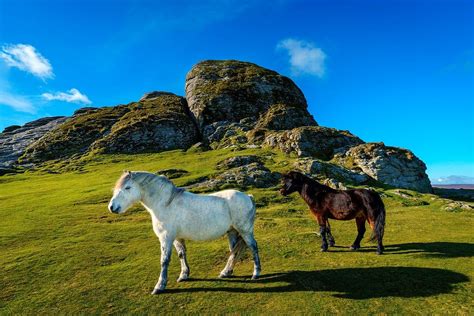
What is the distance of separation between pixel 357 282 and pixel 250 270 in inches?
143

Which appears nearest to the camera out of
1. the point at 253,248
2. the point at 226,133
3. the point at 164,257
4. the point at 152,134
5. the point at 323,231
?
the point at 164,257

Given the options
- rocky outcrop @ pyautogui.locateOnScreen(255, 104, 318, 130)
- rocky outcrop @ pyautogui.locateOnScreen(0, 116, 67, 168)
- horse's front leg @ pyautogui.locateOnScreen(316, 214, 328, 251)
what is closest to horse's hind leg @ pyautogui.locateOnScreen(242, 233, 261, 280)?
horse's front leg @ pyautogui.locateOnScreen(316, 214, 328, 251)

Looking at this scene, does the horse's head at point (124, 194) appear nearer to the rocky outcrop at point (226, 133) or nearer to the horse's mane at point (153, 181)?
the horse's mane at point (153, 181)

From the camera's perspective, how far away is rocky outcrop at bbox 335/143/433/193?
40.8m

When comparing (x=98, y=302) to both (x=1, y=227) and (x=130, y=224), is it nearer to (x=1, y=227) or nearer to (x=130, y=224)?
(x=130, y=224)

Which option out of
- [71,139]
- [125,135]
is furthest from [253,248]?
[71,139]

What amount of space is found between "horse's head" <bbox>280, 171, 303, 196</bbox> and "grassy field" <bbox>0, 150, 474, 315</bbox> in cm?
248

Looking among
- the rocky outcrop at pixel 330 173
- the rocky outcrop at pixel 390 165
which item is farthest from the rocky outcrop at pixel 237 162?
the rocky outcrop at pixel 390 165

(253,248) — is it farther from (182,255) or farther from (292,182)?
(292,182)

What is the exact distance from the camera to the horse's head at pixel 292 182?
48.3 ft

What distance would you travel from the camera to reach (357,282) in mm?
10258

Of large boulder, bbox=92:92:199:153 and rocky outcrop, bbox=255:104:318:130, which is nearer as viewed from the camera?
rocky outcrop, bbox=255:104:318:130

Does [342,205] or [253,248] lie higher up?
[342,205]

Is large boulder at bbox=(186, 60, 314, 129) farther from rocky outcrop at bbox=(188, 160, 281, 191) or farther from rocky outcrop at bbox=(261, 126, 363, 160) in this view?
rocky outcrop at bbox=(188, 160, 281, 191)
